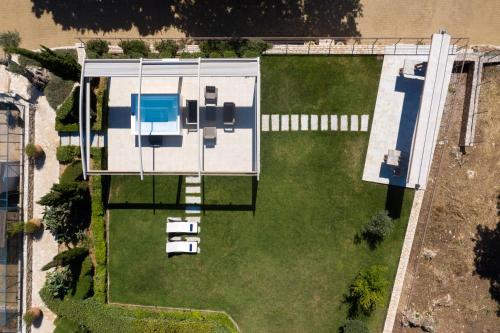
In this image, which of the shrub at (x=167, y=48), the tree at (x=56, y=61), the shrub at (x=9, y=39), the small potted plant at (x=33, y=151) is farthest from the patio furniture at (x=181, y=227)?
the shrub at (x=9, y=39)

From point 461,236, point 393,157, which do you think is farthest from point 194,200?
point 461,236

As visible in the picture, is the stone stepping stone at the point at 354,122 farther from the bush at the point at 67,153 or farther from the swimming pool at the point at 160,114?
the bush at the point at 67,153

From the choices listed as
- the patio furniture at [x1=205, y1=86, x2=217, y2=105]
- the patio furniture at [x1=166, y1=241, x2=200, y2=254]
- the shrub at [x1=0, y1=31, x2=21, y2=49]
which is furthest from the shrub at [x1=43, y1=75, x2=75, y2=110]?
the patio furniture at [x1=166, y1=241, x2=200, y2=254]

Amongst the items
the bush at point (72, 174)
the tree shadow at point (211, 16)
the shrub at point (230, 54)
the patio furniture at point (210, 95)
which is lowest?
the bush at point (72, 174)

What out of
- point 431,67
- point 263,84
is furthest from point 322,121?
point 431,67

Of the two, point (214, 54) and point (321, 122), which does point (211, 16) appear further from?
point (321, 122)

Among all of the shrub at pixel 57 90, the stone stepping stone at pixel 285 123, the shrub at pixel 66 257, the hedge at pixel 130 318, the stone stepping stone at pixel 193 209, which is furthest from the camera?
the stone stepping stone at pixel 193 209

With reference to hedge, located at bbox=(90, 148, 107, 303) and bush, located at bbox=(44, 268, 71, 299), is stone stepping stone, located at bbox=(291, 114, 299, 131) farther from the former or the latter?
bush, located at bbox=(44, 268, 71, 299)
